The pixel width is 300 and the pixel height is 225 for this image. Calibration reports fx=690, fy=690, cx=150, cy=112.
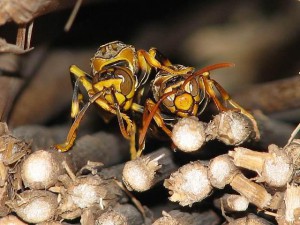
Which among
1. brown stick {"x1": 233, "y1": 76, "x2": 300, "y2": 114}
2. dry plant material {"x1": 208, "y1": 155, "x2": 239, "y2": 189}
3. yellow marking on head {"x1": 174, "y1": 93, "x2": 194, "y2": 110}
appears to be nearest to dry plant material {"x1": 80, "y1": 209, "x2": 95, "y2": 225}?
dry plant material {"x1": 208, "y1": 155, "x2": 239, "y2": 189}

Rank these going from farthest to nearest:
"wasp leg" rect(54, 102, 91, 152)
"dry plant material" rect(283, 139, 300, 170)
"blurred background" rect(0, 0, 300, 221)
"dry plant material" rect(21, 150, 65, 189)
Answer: "blurred background" rect(0, 0, 300, 221) < "wasp leg" rect(54, 102, 91, 152) < "dry plant material" rect(21, 150, 65, 189) < "dry plant material" rect(283, 139, 300, 170)

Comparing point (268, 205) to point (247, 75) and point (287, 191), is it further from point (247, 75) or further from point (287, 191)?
point (247, 75)

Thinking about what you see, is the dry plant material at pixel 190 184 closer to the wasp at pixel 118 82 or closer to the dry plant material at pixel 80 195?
the dry plant material at pixel 80 195

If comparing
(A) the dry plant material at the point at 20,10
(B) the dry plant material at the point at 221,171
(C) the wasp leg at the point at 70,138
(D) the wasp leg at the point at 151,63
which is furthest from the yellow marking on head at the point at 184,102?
(A) the dry plant material at the point at 20,10

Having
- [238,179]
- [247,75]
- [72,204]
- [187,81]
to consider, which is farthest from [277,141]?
[247,75]

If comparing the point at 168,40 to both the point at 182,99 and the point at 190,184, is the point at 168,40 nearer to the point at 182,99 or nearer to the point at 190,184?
the point at 182,99

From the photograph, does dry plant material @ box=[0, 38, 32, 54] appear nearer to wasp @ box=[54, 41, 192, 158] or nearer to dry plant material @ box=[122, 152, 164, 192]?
wasp @ box=[54, 41, 192, 158]
